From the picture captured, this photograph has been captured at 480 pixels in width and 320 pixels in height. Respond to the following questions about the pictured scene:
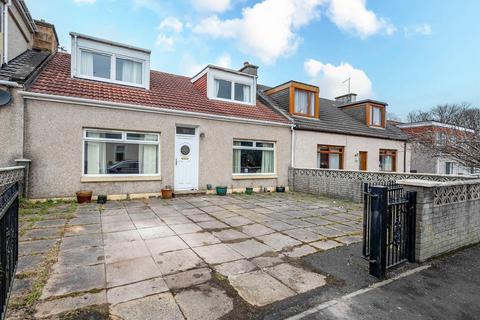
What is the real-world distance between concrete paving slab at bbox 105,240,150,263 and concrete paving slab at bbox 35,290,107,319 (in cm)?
97

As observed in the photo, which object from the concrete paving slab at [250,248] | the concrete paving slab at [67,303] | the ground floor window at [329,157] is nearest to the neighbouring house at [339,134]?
the ground floor window at [329,157]

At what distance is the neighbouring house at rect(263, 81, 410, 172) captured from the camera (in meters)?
12.5

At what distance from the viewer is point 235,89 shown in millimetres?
12445

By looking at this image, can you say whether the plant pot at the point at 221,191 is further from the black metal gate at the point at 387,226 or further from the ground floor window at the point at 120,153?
the black metal gate at the point at 387,226

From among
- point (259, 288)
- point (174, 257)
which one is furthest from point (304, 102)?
point (259, 288)

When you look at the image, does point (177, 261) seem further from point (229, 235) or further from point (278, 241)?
point (278, 241)

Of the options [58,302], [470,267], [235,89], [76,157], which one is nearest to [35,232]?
[58,302]

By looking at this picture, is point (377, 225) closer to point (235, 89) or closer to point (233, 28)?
point (235, 89)

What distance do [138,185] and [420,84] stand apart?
18930mm

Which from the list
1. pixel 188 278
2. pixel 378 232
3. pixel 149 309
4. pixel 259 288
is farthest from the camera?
pixel 378 232

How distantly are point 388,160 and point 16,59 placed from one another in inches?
790

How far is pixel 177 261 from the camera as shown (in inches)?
144

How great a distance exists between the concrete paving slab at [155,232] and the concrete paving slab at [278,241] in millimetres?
1890

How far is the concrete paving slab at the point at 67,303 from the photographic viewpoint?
237cm
